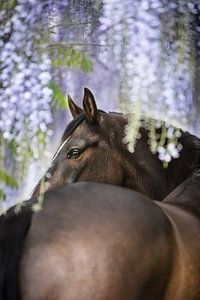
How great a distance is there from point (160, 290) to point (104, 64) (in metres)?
0.76

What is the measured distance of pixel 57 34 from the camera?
1609 millimetres

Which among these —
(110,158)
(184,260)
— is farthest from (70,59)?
(184,260)

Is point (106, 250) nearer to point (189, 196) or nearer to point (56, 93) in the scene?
point (189, 196)

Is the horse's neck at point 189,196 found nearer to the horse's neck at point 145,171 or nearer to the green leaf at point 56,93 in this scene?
the horse's neck at point 145,171

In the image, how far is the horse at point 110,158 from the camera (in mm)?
1953

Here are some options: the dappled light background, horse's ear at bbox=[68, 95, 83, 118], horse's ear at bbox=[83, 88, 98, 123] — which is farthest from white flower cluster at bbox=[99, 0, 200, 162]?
horse's ear at bbox=[68, 95, 83, 118]

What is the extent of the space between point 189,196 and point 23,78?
20.1 inches

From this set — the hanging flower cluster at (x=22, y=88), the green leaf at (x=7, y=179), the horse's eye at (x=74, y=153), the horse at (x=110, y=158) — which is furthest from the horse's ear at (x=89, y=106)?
the green leaf at (x=7, y=179)

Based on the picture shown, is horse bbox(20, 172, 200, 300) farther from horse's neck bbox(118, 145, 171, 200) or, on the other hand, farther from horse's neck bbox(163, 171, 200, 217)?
horse's neck bbox(118, 145, 171, 200)

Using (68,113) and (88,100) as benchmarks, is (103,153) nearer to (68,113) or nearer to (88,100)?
(88,100)

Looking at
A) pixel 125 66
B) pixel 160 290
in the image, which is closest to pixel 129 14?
pixel 125 66

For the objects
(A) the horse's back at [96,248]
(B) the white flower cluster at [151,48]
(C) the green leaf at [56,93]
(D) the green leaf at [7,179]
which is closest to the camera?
(A) the horse's back at [96,248]

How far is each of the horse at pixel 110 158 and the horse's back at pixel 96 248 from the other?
646 millimetres

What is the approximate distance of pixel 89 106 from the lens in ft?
6.51
